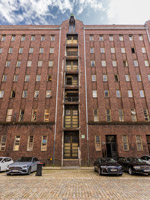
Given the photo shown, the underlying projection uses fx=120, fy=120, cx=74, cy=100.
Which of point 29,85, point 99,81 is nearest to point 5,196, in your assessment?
point 29,85

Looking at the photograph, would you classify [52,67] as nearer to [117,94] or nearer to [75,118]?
[75,118]

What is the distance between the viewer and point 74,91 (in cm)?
2159

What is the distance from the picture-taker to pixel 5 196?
5348 millimetres

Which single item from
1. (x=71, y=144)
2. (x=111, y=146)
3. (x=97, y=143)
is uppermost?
(x=97, y=143)

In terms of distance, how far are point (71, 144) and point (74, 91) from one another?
895 centimetres

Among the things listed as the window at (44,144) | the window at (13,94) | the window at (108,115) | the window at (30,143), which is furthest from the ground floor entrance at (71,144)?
the window at (13,94)

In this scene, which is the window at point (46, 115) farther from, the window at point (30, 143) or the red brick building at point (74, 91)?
the window at point (30, 143)

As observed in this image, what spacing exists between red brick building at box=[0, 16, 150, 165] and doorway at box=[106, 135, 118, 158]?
0.14 m

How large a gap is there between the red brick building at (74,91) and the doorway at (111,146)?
0.45 feet

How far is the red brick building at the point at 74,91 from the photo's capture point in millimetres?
18000

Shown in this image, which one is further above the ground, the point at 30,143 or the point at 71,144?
the point at 30,143

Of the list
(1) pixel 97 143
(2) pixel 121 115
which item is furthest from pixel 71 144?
(2) pixel 121 115

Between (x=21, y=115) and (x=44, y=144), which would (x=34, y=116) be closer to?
(x=21, y=115)

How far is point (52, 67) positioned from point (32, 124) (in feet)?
35.9
